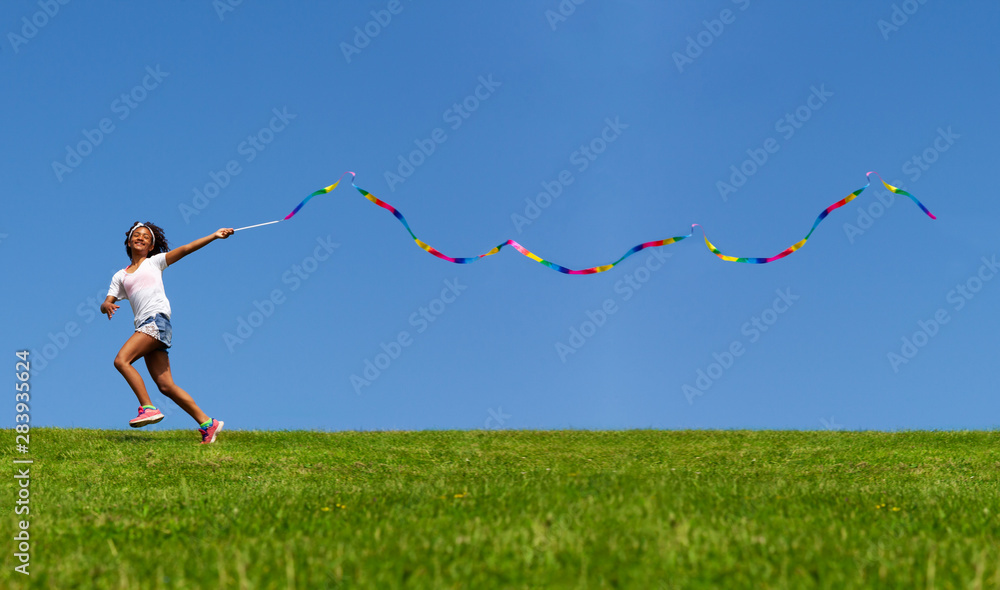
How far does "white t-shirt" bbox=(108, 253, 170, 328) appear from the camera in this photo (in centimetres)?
1333

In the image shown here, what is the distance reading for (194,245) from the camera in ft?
43.6

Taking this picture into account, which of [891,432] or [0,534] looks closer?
[0,534]

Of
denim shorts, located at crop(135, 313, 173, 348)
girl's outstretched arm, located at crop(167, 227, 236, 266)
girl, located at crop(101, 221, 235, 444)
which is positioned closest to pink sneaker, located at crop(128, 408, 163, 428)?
girl, located at crop(101, 221, 235, 444)

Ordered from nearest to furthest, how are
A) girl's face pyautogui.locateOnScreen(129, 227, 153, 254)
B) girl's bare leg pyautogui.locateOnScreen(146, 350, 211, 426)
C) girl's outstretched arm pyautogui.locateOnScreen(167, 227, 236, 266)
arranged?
1. girl's outstretched arm pyautogui.locateOnScreen(167, 227, 236, 266)
2. girl's bare leg pyautogui.locateOnScreen(146, 350, 211, 426)
3. girl's face pyautogui.locateOnScreen(129, 227, 153, 254)

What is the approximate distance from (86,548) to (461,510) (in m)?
2.62

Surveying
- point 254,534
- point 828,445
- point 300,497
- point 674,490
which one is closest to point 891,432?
point 828,445

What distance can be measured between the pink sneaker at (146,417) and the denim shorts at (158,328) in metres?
1.11

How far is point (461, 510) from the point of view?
249 inches

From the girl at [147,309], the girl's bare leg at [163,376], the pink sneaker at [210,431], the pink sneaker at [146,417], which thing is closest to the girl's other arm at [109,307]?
the girl at [147,309]

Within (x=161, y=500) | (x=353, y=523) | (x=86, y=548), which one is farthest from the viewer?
(x=161, y=500)

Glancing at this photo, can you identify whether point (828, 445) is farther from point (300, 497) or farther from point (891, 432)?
point (300, 497)

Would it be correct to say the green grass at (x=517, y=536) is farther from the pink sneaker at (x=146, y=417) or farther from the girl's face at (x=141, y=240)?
the girl's face at (x=141, y=240)

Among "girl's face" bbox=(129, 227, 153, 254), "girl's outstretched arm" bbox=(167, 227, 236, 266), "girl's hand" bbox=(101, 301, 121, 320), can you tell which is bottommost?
"girl's hand" bbox=(101, 301, 121, 320)

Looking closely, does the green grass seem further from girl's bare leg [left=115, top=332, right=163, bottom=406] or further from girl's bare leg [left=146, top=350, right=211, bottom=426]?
girl's bare leg [left=146, top=350, right=211, bottom=426]
